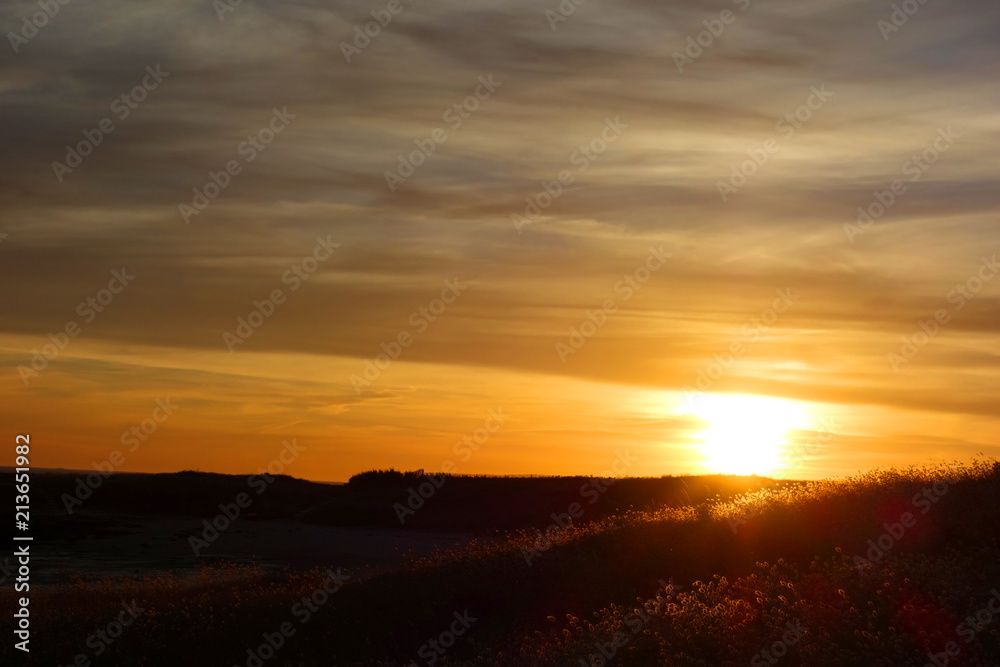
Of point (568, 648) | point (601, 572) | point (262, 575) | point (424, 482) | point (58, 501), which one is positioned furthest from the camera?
point (424, 482)

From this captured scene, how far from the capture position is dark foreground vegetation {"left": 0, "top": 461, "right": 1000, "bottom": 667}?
10.9 metres

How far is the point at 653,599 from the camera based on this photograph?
44.5 ft

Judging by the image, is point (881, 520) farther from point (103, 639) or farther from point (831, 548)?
point (103, 639)

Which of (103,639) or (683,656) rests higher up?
(683,656)

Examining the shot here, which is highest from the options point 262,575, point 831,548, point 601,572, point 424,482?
point 831,548

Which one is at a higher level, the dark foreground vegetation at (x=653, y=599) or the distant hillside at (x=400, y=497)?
the dark foreground vegetation at (x=653, y=599)

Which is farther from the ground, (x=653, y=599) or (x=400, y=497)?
(x=653, y=599)

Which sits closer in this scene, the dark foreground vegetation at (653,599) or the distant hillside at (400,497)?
the dark foreground vegetation at (653,599)

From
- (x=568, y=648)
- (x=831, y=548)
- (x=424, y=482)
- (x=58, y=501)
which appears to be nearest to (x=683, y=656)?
(x=568, y=648)

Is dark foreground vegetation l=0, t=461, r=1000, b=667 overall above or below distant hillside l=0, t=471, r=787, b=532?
above

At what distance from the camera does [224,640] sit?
52.4 ft

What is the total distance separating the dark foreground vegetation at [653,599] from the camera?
10891mm

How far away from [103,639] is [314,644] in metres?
4.21

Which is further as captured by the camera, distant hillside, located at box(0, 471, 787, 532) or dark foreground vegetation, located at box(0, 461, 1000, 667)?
distant hillside, located at box(0, 471, 787, 532)
